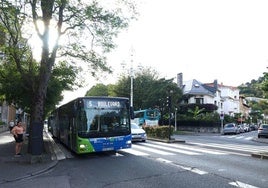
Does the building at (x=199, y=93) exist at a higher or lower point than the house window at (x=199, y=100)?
higher

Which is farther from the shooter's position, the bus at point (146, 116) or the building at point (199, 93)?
the building at point (199, 93)

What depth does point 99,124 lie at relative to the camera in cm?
1562

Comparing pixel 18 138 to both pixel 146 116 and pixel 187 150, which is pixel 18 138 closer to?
pixel 187 150

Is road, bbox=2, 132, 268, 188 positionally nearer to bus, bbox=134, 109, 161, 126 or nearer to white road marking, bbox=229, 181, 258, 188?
white road marking, bbox=229, 181, 258, 188

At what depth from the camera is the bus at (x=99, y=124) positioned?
15312 millimetres

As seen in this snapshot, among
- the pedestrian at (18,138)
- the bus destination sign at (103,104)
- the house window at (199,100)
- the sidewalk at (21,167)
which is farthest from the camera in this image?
the house window at (199,100)

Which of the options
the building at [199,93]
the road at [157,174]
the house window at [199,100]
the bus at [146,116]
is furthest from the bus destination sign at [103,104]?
the house window at [199,100]

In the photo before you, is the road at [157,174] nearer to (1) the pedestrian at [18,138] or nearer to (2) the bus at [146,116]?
(1) the pedestrian at [18,138]

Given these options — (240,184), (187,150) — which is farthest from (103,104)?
(240,184)

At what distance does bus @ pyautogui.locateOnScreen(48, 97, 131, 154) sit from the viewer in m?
15.3

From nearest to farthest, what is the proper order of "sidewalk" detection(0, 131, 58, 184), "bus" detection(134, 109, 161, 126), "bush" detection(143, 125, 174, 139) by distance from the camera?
1. "sidewalk" detection(0, 131, 58, 184)
2. "bush" detection(143, 125, 174, 139)
3. "bus" detection(134, 109, 161, 126)

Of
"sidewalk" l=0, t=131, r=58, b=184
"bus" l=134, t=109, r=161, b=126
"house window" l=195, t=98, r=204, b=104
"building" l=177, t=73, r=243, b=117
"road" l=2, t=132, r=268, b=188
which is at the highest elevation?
"building" l=177, t=73, r=243, b=117

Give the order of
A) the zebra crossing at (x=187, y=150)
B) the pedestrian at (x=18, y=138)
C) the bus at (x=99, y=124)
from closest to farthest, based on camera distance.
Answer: the bus at (x=99, y=124) → the pedestrian at (x=18, y=138) → the zebra crossing at (x=187, y=150)

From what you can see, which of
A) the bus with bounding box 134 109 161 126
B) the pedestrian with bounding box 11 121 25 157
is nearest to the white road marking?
the pedestrian with bounding box 11 121 25 157
